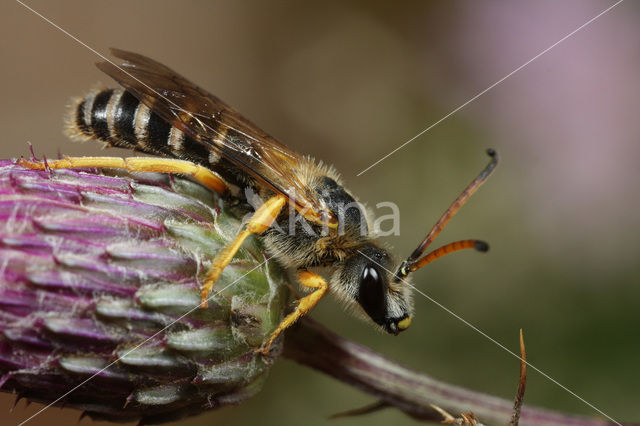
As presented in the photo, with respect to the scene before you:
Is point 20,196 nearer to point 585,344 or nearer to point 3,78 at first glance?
point 585,344

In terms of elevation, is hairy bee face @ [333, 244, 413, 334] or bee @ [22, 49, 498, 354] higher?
bee @ [22, 49, 498, 354]

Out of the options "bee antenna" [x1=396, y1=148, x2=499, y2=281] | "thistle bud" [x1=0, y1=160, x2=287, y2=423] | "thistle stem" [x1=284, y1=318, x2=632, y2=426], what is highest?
"bee antenna" [x1=396, y1=148, x2=499, y2=281]

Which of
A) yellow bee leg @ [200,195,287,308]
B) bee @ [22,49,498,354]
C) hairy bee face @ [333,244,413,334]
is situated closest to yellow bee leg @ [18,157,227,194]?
bee @ [22,49,498,354]

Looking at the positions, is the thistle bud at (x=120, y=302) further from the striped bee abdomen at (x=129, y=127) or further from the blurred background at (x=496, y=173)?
the blurred background at (x=496, y=173)

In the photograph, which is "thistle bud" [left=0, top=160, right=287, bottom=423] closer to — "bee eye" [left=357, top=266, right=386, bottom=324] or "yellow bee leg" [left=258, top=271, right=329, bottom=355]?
"yellow bee leg" [left=258, top=271, right=329, bottom=355]

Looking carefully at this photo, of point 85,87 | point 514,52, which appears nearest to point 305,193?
point 514,52
